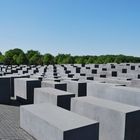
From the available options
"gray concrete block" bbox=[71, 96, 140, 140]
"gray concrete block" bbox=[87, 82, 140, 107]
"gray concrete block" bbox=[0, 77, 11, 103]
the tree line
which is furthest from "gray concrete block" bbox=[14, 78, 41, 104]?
the tree line

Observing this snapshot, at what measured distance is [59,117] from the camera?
23.8ft

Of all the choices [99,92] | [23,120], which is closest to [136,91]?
[99,92]

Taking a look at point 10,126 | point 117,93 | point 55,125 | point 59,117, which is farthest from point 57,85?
point 55,125

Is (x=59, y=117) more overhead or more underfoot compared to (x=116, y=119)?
more overhead

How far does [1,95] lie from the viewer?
1345 centimetres

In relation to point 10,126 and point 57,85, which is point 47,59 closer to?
point 57,85

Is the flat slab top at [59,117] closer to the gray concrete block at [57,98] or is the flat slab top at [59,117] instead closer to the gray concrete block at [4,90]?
the gray concrete block at [57,98]

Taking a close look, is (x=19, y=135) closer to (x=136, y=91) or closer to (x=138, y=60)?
(x=136, y=91)

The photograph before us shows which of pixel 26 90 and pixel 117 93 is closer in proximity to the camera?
pixel 117 93

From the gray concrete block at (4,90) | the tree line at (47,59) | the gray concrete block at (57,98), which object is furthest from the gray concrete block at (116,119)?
the tree line at (47,59)

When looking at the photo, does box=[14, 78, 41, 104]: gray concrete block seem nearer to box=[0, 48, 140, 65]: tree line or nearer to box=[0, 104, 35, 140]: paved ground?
box=[0, 104, 35, 140]: paved ground

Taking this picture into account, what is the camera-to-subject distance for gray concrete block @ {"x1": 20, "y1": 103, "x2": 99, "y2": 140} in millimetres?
6250

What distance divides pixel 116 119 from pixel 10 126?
4224 mm

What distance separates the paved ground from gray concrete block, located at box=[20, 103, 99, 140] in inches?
11.0
